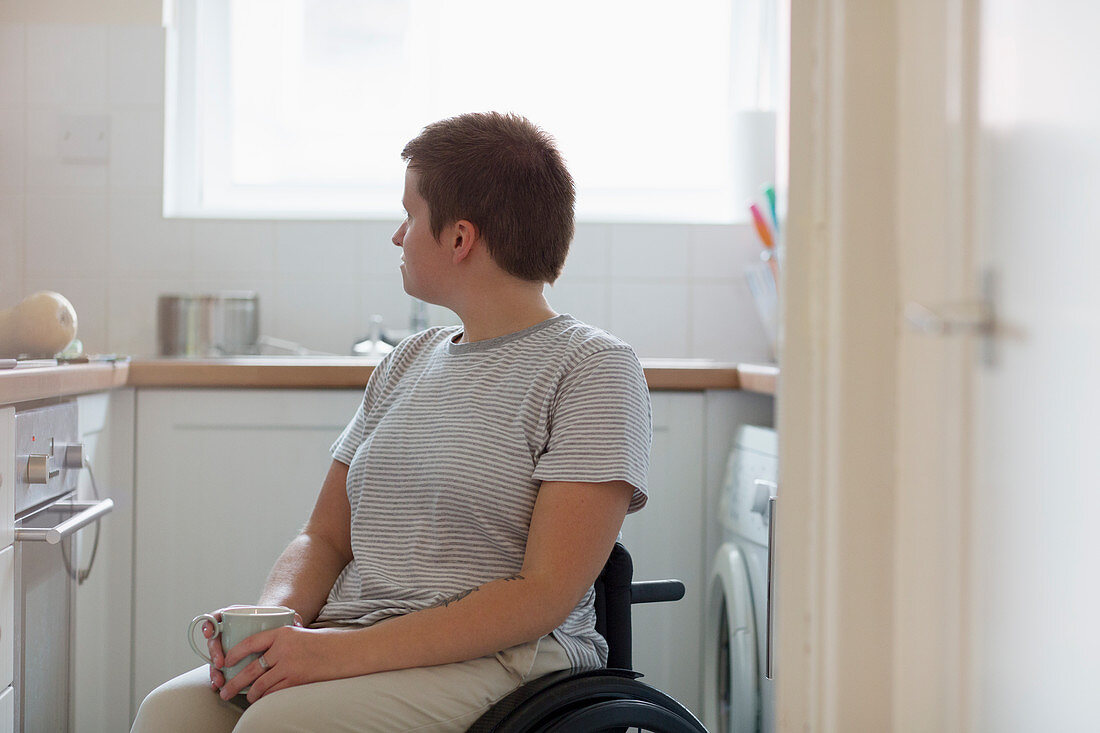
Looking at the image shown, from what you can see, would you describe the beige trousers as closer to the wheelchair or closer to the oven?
the wheelchair

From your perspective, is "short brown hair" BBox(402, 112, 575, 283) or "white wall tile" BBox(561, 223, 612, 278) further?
"white wall tile" BBox(561, 223, 612, 278)

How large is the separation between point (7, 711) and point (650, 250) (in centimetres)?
166

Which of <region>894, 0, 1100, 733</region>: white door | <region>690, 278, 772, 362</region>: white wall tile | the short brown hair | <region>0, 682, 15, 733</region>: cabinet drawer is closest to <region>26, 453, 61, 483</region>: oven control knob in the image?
<region>0, 682, 15, 733</region>: cabinet drawer

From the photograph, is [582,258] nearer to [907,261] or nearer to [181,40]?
[181,40]

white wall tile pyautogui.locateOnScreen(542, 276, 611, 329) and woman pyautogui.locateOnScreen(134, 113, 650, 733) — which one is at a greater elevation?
white wall tile pyautogui.locateOnScreen(542, 276, 611, 329)

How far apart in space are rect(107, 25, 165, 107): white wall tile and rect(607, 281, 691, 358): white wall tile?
116cm

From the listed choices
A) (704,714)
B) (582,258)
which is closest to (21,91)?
(582,258)

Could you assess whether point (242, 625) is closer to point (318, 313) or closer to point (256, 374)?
point (256, 374)

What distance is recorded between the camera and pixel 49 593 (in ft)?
4.91

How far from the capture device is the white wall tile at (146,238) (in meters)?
2.45

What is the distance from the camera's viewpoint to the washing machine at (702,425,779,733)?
5.56 feet

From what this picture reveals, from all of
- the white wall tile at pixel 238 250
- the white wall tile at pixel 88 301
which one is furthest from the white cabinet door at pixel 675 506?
the white wall tile at pixel 88 301

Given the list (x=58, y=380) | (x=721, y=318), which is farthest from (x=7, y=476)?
(x=721, y=318)

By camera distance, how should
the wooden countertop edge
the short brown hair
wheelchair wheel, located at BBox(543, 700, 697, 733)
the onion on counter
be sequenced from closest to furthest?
wheelchair wheel, located at BBox(543, 700, 697, 733) < the short brown hair < the onion on counter < the wooden countertop edge
